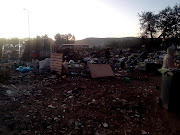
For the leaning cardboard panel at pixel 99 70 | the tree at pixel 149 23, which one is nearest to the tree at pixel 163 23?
the tree at pixel 149 23

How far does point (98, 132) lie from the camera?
296 centimetres

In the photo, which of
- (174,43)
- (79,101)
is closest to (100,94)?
(79,101)

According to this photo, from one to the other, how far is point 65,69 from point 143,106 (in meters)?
4.89

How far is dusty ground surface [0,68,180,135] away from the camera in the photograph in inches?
118

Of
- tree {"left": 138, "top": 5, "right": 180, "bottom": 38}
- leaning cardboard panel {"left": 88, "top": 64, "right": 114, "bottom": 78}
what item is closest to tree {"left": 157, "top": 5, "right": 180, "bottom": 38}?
tree {"left": 138, "top": 5, "right": 180, "bottom": 38}

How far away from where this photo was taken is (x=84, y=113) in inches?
146

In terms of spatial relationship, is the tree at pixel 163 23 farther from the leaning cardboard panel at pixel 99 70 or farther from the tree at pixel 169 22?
the leaning cardboard panel at pixel 99 70

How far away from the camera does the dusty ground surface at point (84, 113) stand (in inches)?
118

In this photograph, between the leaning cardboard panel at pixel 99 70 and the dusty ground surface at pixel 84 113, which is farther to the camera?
the leaning cardboard panel at pixel 99 70

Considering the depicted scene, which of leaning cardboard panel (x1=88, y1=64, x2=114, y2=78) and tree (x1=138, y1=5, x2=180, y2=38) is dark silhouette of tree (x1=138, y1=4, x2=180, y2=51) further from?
leaning cardboard panel (x1=88, y1=64, x2=114, y2=78)

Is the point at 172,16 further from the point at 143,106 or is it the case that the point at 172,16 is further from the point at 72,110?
the point at 72,110

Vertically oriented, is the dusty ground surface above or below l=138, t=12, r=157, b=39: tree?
below

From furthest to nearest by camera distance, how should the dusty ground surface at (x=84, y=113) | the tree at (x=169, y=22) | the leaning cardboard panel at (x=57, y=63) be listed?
the tree at (x=169, y=22)
the leaning cardboard panel at (x=57, y=63)
the dusty ground surface at (x=84, y=113)

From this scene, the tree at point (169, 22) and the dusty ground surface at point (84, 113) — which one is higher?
the tree at point (169, 22)
